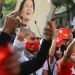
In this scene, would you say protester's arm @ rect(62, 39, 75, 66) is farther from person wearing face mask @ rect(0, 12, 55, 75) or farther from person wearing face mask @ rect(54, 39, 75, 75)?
person wearing face mask @ rect(0, 12, 55, 75)

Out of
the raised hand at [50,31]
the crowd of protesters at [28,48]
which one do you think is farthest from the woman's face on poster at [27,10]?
the raised hand at [50,31]

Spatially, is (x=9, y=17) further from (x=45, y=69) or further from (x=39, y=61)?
(x=45, y=69)

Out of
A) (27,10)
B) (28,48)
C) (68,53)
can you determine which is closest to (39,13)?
(27,10)

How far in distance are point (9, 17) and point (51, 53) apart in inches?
92.4

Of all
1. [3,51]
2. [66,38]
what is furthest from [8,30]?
[66,38]

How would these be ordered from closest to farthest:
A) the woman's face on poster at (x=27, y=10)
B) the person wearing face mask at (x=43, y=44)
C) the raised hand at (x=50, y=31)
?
1. the person wearing face mask at (x=43, y=44)
2. the raised hand at (x=50, y=31)
3. the woman's face on poster at (x=27, y=10)

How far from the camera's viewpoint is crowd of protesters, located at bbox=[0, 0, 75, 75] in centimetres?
136

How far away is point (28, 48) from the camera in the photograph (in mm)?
5105

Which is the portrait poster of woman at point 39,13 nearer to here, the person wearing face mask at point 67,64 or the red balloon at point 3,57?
the person wearing face mask at point 67,64

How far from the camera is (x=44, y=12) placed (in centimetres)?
293

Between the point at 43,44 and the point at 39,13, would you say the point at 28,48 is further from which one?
the point at 43,44

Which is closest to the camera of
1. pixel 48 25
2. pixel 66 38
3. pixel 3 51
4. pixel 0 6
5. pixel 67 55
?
pixel 3 51

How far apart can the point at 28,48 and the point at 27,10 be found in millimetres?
2357

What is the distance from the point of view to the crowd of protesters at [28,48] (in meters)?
1.36
